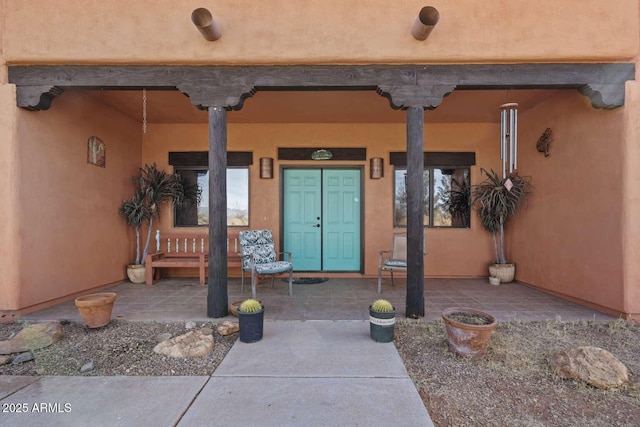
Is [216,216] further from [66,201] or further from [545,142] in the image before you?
[545,142]

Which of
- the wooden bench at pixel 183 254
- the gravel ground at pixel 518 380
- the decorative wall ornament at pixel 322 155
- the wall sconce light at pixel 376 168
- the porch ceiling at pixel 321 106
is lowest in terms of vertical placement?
the gravel ground at pixel 518 380

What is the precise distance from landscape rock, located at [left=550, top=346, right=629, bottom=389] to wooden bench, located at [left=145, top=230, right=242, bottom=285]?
432 cm

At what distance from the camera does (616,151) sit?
Answer: 3.69m

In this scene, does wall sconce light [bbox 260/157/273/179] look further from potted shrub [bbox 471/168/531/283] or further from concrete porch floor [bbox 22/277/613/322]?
potted shrub [bbox 471/168/531/283]

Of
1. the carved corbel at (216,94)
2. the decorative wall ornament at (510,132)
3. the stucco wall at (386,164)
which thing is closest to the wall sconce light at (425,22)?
the decorative wall ornament at (510,132)

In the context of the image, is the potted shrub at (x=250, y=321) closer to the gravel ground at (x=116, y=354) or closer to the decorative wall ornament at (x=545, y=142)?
the gravel ground at (x=116, y=354)

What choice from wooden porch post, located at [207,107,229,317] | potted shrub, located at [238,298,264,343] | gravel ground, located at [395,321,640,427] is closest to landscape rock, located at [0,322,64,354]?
wooden porch post, located at [207,107,229,317]

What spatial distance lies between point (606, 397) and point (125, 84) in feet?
17.4

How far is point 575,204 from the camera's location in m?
4.30

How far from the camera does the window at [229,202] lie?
6086 mm

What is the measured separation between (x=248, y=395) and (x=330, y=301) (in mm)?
2211

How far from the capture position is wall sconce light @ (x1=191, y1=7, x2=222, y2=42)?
3.25 meters

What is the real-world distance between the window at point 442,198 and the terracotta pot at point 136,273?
458cm

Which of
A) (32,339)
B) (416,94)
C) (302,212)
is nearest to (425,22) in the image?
(416,94)
